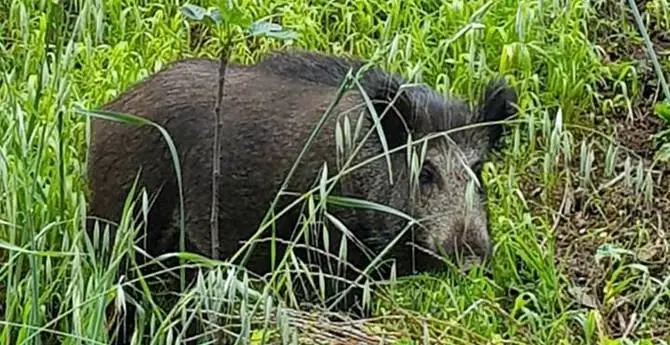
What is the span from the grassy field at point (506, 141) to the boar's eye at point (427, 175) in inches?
10.1

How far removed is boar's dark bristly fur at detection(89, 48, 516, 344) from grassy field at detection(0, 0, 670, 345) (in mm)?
118

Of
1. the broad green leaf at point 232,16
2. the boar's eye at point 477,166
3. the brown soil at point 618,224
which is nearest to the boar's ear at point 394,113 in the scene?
the boar's eye at point 477,166

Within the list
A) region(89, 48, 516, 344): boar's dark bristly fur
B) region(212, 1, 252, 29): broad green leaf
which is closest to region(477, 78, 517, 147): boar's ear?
region(89, 48, 516, 344): boar's dark bristly fur

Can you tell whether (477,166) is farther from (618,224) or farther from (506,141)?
(618,224)

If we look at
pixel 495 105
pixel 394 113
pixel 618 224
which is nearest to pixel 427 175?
pixel 394 113

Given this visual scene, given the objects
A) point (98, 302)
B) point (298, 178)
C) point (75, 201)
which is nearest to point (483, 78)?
point (298, 178)

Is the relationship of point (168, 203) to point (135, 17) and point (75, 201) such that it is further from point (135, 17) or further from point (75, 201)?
point (135, 17)

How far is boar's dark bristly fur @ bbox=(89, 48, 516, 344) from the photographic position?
4230 millimetres

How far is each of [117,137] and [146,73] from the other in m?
0.83

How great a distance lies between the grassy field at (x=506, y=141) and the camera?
3.74 m

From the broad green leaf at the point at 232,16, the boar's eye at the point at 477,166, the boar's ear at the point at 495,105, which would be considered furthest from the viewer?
the boar's ear at the point at 495,105

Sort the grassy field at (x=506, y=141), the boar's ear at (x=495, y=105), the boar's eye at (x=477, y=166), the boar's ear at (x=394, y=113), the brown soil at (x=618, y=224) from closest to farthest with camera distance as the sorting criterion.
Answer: the grassy field at (x=506, y=141) < the boar's ear at (x=394, y=113) < the boar's eye at (x=477, y=166) < the boar's ear at (x=495, y=105) < the brown soil at (x=618, y=224)

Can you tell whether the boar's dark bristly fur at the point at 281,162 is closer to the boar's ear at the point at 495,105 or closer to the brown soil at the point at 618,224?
the boar's ear at the point at 495,105

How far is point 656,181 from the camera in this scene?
530 centimetres
